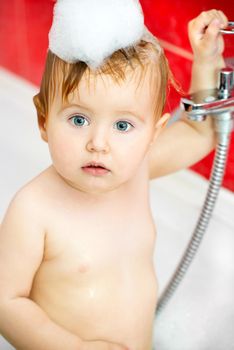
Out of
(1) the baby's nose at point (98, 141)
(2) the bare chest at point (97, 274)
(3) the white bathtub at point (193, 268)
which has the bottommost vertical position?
(3) the white bathtub at point (193, 268)

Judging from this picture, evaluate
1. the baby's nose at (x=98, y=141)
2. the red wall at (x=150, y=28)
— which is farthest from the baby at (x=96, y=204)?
the red wall at (x=150, y=28)

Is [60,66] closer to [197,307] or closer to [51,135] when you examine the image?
[51,135]

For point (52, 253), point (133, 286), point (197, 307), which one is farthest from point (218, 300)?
point (52, 253)

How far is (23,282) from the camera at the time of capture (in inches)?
38.1

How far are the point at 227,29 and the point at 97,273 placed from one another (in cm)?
38

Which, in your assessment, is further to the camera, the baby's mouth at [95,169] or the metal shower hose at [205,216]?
the metal shower hose at [205,216]

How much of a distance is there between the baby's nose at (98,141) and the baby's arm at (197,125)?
0.79 ft

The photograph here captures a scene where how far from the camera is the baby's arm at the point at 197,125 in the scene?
1065mm

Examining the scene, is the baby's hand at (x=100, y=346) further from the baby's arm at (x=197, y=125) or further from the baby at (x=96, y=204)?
the baby's arm at (x=197, y=125)

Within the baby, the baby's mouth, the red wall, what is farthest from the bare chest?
the red wall

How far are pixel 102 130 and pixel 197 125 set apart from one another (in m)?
0.29

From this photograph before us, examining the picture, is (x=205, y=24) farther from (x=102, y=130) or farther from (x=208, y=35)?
(x=102, y=130)

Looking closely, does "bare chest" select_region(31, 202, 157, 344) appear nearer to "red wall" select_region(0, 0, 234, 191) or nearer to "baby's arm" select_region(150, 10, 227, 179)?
"baby's arm" select_region(150, 10, 227, 179)

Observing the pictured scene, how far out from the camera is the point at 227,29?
41.8 inches
